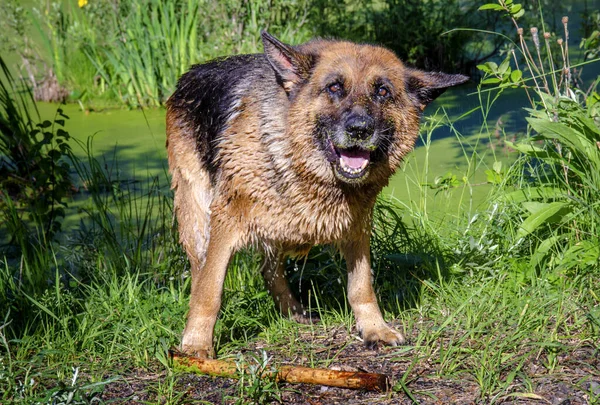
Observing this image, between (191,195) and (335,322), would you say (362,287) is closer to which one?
(335,322)

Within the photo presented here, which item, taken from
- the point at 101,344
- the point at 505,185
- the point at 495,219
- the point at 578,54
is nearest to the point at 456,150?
the point at 505,185

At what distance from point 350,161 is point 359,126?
0.21 meters

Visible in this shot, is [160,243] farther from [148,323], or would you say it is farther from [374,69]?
[374,69]

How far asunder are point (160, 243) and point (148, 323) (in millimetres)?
1543

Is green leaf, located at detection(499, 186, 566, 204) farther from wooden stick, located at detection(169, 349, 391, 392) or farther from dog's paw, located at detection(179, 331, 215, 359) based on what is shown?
dog's paw, located at detection(179, 331, 215, 359)

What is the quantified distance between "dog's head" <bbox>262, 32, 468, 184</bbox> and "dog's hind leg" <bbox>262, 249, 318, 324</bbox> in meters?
1.03

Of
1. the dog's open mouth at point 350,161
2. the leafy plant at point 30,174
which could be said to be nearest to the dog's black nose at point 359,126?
the dog's open mouth at point 350,161

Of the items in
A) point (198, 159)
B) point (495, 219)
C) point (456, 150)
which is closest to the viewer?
point (198, 159)

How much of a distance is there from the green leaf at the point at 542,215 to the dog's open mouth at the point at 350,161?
3.66 feet

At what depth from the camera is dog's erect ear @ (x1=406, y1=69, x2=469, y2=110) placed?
13.5 ft

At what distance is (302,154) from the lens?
3.99m

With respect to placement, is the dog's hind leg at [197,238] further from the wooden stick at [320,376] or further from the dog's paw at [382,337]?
the dog's paw at [382,337]

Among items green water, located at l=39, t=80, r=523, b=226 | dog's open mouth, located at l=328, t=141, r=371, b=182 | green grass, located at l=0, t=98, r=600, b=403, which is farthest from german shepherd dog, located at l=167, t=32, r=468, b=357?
green water, located at l=39, t=80, r=523, b=226

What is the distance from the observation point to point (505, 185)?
543 centimetres
